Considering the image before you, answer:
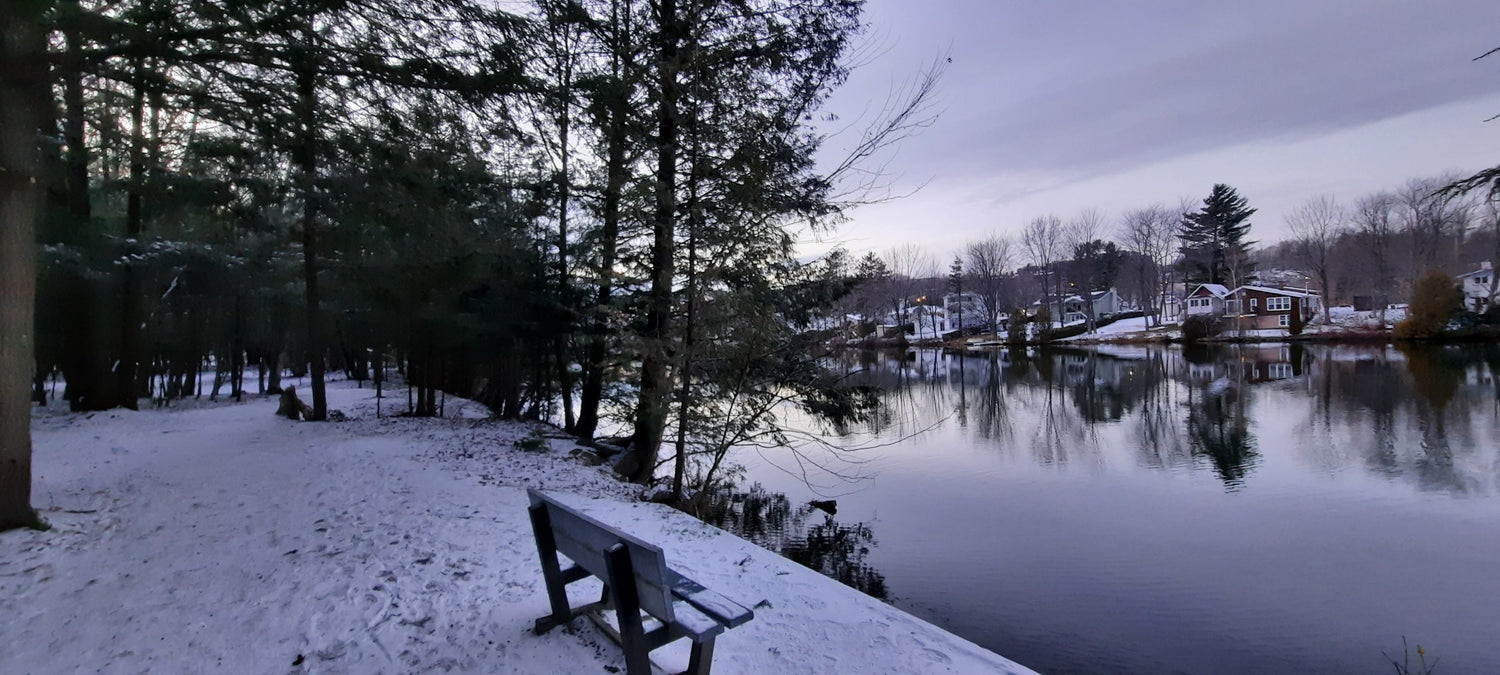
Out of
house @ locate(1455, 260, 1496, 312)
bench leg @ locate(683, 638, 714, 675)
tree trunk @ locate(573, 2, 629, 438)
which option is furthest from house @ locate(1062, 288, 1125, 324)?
bench leg @ locate(683, 638, 714, 675)

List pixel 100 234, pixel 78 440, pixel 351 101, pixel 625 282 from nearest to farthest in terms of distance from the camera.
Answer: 1. pixel 351 101
2. pixel 625 282
3. pixel 78 440
4. pixel 100 234

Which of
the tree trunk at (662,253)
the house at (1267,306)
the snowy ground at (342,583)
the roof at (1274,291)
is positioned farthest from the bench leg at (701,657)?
the roof at (1274,291)

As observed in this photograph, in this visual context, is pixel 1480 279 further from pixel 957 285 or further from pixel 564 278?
pixel 564 278

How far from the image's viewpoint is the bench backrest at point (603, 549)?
2.66 metres

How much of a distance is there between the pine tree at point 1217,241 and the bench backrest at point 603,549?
2854 inches

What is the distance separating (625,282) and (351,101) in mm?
3248

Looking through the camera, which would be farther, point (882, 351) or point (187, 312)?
point (882, 351)

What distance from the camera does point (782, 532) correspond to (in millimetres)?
9086

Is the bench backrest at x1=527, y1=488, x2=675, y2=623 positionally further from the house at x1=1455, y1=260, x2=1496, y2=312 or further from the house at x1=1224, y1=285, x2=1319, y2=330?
the house at x1=1455, y1=260, x2=1496, y2=312

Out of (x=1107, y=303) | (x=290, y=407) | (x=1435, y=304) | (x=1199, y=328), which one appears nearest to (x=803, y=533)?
(x=290, y=407)

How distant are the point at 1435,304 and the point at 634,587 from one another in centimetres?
5125

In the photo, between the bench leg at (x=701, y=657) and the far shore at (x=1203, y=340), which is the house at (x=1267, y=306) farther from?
the bench leg at (x=701, y=657)

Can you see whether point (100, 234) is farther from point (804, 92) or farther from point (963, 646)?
point (963, 646)

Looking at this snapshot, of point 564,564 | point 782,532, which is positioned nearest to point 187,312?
point 782,532
